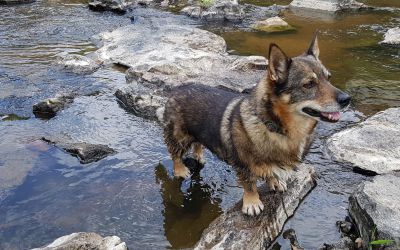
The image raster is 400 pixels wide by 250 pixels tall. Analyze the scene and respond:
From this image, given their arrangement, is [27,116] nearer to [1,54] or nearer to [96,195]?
[96,195]

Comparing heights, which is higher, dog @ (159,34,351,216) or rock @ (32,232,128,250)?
dog @ (159,34,351,216)

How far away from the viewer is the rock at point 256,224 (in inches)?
193

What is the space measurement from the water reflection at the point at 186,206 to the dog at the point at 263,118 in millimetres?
454

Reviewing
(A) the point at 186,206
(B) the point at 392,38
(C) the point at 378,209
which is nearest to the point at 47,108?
(A) the point at 186,206

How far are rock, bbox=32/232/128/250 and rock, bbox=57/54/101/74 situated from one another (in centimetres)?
612

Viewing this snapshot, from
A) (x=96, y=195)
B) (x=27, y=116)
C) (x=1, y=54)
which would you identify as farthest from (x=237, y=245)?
(x=1, y=54)

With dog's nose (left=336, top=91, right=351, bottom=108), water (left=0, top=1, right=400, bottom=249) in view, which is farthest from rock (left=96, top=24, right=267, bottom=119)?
dog's nose (left=336, top=91, right=351, bottom=108)

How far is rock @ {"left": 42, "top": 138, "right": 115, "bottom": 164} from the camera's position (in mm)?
6676

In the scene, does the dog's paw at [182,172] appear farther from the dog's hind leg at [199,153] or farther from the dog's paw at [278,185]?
the dog's paw at [278,185]

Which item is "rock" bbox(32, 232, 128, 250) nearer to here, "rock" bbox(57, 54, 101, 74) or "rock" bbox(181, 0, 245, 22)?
"rock" bbox(57, 54, 101, 74)

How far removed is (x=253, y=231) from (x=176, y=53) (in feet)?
20.7

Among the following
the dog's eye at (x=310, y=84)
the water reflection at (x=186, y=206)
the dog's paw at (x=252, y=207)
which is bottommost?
Answer: the water reflection at (x=186, y=206)

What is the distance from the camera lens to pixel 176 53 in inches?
413

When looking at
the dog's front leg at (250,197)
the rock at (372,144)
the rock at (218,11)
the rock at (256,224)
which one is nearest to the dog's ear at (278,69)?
the dog's front leg at (250,197)
